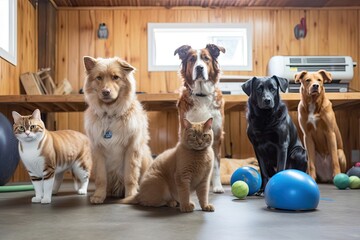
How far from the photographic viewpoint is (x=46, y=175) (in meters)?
3.20

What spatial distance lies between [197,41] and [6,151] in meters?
4.01

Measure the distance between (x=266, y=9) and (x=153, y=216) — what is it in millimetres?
5579

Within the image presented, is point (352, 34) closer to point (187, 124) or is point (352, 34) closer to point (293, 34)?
point (293, 34)

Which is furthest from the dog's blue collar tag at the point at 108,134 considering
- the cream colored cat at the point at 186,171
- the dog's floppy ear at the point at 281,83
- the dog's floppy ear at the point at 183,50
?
the dog's floppy ear at the point at 281,83

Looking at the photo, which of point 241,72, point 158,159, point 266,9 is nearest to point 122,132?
point 158,159

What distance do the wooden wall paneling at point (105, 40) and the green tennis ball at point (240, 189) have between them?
440cm

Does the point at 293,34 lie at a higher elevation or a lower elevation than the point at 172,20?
lower

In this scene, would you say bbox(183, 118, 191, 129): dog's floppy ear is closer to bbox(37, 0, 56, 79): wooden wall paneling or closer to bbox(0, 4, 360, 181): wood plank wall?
bbox(0, 4, 360, 181): wood plank wall

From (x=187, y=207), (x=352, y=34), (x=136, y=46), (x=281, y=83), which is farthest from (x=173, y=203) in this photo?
(x=352, y=34)

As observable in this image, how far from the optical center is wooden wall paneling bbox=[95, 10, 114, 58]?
709 cm

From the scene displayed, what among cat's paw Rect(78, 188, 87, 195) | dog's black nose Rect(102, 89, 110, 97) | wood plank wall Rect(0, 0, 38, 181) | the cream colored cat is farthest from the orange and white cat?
wood plank wall Rect(0, 0, 38, 181)

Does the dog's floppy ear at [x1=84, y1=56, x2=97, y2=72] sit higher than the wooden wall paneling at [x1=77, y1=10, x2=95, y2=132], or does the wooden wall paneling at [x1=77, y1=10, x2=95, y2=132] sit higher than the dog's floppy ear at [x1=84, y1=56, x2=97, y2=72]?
the wooden wall paneling at [x1=77, y1=10, x2=95, y2=132]

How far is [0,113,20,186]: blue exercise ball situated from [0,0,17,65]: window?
52.7 inches

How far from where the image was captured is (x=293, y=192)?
8.80ft
